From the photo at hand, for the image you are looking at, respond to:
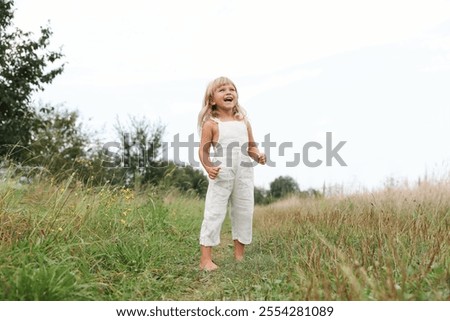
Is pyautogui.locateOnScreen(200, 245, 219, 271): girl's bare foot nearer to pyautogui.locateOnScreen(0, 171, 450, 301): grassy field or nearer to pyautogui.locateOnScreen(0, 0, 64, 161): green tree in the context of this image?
pyautogui.locateOnScreen(0, 171, 450, 301): grassy field

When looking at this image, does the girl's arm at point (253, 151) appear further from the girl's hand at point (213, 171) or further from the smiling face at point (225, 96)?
the girl's hand at point (213, 171)

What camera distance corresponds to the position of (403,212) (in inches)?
225

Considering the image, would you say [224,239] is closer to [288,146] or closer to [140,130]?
[288,146]

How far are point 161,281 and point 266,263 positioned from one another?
99 cm

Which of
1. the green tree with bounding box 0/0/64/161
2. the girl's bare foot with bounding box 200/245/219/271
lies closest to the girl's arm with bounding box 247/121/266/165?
the girl's bare foot with bounding box 200/245/219/271

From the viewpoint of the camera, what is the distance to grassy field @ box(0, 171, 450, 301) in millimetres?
2904

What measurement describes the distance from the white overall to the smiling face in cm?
18

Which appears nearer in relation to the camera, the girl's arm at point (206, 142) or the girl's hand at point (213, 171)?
the girl's hand at point (213, 171)

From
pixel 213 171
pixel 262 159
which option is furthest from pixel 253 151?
pixel 213 171

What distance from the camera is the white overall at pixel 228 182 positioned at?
15.0 ft

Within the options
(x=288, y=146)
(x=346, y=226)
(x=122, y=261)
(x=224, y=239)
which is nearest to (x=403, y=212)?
(x=346, y=226)

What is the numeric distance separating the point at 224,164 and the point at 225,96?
0.68m

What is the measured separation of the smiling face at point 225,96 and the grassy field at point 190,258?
1528mm

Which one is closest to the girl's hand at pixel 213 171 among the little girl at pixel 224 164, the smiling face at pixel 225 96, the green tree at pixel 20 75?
the little girl at pixel 224 164
